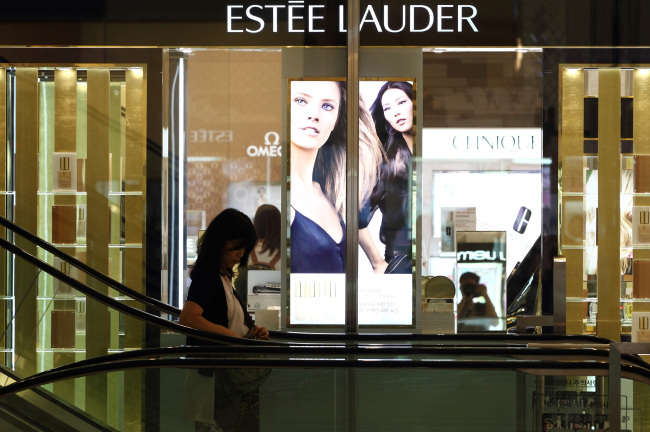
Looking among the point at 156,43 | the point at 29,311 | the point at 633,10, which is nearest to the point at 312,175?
the point at 156,43

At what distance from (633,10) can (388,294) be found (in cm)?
237

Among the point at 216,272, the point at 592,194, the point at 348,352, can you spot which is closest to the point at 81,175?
the point at 216,272

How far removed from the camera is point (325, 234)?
5.64m

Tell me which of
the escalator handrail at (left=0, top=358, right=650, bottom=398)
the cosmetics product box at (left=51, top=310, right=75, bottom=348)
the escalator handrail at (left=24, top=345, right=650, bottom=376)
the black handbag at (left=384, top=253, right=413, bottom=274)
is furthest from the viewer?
the black handbag at (left=384, top=253, right=413, bottom=274)

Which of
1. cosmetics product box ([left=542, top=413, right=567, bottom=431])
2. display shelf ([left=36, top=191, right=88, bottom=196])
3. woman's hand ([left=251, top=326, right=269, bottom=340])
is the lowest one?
cosmetics product box ([left=542, top=413, right=567, bottom=431])

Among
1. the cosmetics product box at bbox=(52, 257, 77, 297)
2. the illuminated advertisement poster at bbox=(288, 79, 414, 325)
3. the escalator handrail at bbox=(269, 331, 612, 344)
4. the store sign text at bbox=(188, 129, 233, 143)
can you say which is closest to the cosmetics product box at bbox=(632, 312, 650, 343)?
the escalator handrail at bbox=(269, 331, 612, 344)

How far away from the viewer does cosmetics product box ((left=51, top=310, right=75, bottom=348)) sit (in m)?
5.49

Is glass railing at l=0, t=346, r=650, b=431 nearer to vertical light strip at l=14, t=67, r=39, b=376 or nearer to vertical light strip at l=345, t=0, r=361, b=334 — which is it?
vertical light strip at l=345, t=0, r=361, b=334

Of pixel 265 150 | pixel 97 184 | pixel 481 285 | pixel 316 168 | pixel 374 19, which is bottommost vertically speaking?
pixel 481 285

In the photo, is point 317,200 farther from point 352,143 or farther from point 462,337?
point 462,337

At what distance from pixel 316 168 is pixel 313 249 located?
52cm

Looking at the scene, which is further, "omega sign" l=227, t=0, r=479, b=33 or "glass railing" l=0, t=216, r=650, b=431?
"omega sign" l=227, t=0, r=479, b=33

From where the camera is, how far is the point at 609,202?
5.59m

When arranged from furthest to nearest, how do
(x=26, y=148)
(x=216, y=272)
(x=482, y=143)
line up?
(x=26, y=148) < (x=482, y=143) < (x=216, y=272)
